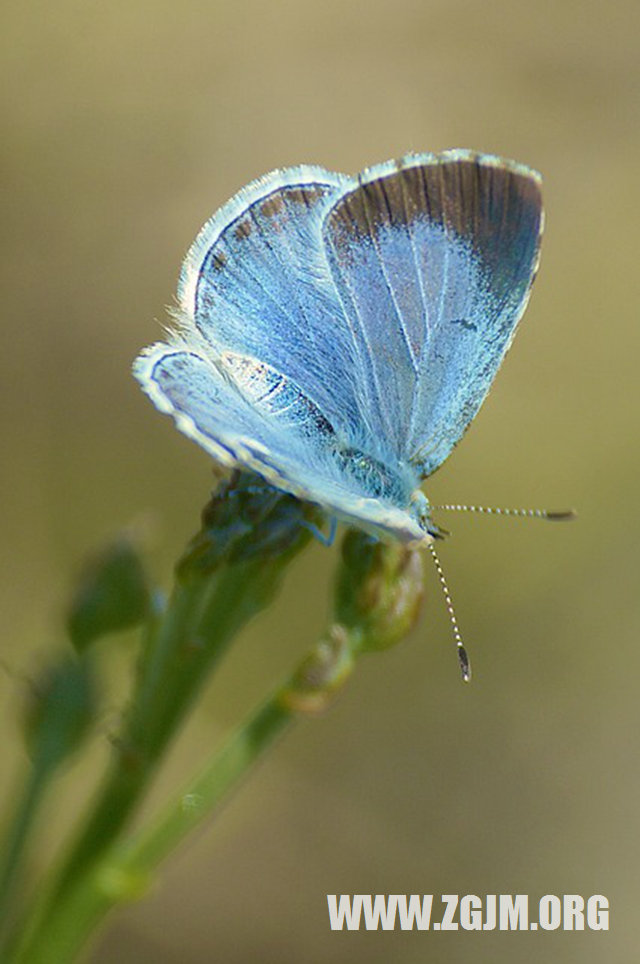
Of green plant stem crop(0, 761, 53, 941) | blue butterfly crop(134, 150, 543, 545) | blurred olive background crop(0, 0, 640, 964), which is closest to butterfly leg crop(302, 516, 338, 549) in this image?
blue butterfly crop(134, 150, 543, 545)

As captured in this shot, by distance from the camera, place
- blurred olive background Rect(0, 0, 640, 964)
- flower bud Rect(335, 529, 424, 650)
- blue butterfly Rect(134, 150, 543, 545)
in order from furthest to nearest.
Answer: blurred olive background Rect(0, 0, 640, 964)
blue butterfly Rect(134, 150, 543, 545)
flower bud Rect(335, 529, 424, 650)

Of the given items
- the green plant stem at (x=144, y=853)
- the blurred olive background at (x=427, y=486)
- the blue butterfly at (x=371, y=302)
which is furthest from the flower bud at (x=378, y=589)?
the blurred olive background at (x=427, y=486)

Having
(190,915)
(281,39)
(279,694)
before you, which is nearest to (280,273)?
(279,694)

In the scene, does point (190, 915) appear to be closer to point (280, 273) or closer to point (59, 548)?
point (59, 548)

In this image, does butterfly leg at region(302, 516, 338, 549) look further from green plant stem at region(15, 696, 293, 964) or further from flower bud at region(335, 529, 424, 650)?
green plant stem at region(15, 696, 293, 964)

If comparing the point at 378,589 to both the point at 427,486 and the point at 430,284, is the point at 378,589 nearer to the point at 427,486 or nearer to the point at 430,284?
the point at 430,284
